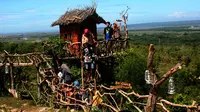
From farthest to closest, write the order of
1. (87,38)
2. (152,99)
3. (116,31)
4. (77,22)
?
(116,31) → (77,22) → (87,38) → (152,99)

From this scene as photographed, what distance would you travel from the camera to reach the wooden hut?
1506 cm

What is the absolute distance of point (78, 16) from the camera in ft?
49.6

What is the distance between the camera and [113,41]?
48.4 ft

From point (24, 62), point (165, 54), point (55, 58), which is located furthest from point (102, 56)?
point (165, 54)

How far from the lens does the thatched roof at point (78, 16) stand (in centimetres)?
1498

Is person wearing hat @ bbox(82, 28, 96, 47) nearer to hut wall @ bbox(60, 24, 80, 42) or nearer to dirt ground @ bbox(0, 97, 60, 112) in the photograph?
hut wall @ bbox(60, 24, 80, 42)

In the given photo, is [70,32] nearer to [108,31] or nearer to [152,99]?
[108,31]

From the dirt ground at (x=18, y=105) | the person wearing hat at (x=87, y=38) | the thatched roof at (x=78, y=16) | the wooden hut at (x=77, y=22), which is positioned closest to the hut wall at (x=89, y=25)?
the wooden hut at (x=77, y=22)

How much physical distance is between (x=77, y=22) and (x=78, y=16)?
13.5 inches

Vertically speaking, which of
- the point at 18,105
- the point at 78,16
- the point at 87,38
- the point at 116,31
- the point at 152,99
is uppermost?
the point at 78,16

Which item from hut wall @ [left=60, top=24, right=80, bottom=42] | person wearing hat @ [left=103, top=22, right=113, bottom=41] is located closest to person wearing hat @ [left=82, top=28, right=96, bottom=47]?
person wearing hat @ [left=103, top=22, right=113, bottom=41]

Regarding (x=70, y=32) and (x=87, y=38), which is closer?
(x=87, y=38)

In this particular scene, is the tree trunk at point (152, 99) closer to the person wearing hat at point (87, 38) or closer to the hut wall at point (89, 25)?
the person wearing hat at point (87, 38)

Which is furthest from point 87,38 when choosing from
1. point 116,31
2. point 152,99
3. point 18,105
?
point 152,99
